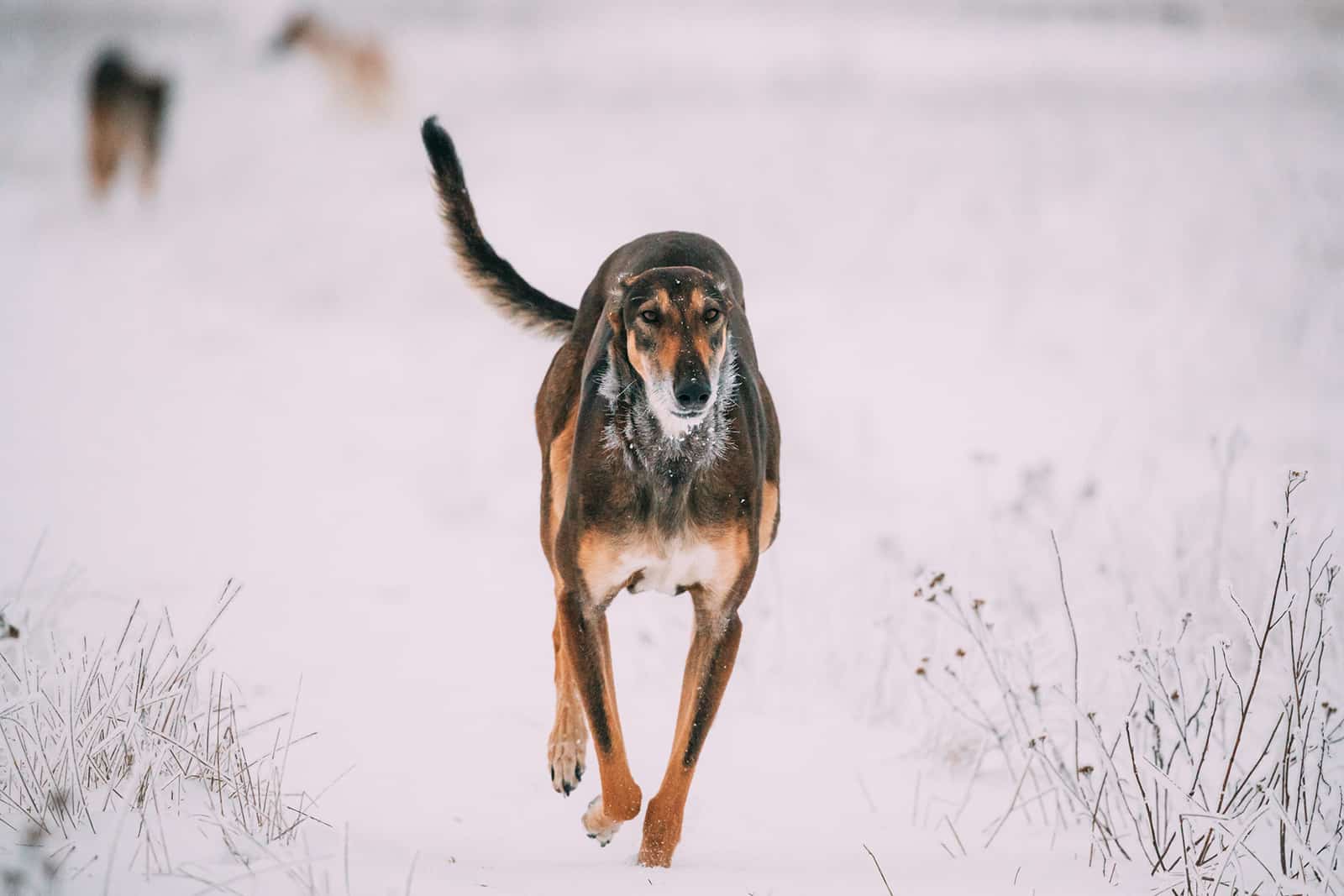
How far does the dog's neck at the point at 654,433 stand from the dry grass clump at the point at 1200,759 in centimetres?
82

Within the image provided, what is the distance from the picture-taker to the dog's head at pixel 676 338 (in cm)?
322

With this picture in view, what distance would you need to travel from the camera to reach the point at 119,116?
600 inches

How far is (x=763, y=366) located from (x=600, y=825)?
8105mm

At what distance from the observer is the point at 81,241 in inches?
572

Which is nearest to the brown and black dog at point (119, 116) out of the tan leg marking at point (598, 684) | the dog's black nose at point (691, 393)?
the tan leg marking at point (598, 684)

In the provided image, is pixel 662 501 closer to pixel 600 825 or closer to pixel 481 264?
pixel 600 825

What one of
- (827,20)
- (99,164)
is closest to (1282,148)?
(827,20)

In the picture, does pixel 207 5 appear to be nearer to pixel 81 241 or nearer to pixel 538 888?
pixel 81 241

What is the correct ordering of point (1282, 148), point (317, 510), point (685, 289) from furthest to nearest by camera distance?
point (1282, 148)
point (317, 510)
point (685, 289)

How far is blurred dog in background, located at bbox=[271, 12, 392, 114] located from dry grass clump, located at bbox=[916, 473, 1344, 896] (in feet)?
48.5

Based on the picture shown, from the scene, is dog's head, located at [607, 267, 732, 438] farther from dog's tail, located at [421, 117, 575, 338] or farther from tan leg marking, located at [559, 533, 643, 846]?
dog's tail, located at [421, 117, 575, 338]

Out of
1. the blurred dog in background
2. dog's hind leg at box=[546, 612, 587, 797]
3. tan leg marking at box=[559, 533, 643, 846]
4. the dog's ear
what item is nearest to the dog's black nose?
the dog's ear

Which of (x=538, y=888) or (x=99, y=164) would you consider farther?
(x=99, y=164)

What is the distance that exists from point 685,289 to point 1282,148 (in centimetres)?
1510
